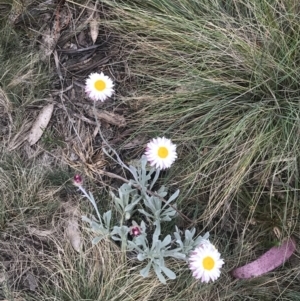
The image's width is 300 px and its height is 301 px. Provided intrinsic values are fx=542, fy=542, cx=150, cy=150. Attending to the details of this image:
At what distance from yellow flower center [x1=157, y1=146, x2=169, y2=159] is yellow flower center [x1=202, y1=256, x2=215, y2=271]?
1.04 ft

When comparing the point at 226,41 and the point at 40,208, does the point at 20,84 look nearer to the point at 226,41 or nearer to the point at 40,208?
the point at 40,208

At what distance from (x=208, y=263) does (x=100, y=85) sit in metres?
0.61

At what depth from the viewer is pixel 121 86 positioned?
1.95m

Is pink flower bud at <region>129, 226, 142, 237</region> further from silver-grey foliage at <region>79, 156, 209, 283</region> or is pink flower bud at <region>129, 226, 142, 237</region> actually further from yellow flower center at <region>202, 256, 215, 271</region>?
yellow flower center at <region>202, 256, 215, 271</region>

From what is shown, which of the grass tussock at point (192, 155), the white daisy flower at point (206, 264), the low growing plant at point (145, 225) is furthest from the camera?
the grass tussock at point (192, 155)

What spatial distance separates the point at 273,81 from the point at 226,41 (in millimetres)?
206

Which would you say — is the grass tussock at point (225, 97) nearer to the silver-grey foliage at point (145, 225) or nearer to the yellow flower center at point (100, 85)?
the silver-grey foliage at point (145, 225)

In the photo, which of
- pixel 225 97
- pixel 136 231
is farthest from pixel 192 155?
pixel 136 231

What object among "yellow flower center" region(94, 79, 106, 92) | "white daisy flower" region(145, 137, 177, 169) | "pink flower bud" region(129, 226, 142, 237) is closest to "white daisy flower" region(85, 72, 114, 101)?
"yellow flower center" region(94, 79, 106, 92)

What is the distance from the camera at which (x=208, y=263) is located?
61.1 inches

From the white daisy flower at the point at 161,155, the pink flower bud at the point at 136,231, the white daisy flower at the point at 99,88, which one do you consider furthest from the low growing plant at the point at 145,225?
the white daisy flower at the point at 99,88

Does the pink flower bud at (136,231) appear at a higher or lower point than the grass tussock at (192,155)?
lower

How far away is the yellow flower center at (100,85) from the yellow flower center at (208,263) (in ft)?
1.91

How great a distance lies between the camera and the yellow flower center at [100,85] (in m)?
1.61
